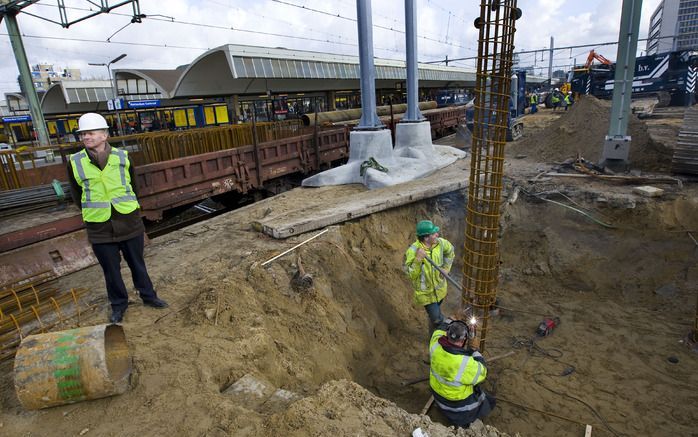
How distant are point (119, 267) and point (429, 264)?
340 centimetres

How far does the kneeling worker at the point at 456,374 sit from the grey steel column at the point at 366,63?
742 cm

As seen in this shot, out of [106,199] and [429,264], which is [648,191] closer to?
[429,264]

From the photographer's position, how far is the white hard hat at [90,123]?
343cm

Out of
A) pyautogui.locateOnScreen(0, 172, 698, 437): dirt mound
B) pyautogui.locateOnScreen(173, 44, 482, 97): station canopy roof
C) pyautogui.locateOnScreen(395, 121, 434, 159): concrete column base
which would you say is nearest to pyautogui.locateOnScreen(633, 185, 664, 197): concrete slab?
pyautogui.locateOnScreen(0, 172, 698, 437): dirt mound

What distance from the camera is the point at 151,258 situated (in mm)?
5742

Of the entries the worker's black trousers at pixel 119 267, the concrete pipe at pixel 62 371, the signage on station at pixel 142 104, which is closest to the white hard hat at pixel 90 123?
the worker's black trousers at pixel 119 267

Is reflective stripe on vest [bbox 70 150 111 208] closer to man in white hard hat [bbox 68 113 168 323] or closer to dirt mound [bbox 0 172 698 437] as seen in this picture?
man in white hard hat [bbox 68 113 168 323]

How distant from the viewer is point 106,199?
365 cm

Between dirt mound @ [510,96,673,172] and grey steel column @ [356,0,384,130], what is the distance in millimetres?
5221

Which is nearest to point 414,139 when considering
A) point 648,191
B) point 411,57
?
point 411,57

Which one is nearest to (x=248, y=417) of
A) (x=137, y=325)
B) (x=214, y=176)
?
(x=137, y=325)

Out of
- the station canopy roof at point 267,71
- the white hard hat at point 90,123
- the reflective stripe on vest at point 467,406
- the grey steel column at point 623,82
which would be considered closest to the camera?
the white hard hat at point 90,123

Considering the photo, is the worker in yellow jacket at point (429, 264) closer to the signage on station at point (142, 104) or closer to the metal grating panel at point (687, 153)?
the metal grating panel at point (687, 153)

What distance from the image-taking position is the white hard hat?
11.2 feet
